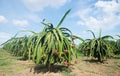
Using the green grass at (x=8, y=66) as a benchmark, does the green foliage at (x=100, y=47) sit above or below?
above

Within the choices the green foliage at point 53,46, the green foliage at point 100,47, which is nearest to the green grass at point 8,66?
the green foliage at point 53,46

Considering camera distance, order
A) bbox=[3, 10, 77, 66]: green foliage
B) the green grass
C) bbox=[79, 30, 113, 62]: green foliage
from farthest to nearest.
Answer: bbox=[79, 30, 113, 62]: green foliage
the green grass
bbox=[3, 10, 77, 66]: green foliage

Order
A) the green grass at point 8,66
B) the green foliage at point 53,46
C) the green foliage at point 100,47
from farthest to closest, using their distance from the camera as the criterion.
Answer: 1. the green foliage at point 100,47
2. the green grass at point 8,66
3. the green foliage at point 53,46

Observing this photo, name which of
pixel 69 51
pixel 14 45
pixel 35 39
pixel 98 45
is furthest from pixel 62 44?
pixel 14 45

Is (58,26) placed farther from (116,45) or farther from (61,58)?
(116,45)

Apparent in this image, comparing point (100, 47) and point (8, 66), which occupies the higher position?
point (100, 47)

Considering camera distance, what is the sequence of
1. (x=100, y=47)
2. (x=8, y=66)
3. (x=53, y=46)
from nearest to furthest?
(x=53, y=46), (x=8, y=66), (x=100, y=47)

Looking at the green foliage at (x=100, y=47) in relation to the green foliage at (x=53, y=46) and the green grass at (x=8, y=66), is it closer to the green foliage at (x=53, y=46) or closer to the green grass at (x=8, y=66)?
the green foliage at (x=53, y=46)

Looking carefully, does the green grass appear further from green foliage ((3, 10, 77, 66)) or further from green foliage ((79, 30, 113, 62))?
green foliage ((79, 30, 113, 62))

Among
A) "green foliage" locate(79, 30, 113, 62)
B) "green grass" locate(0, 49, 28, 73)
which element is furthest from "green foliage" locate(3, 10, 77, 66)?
"green foliage" locate(79, 30, 113, 62)

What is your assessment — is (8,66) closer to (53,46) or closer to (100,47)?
(53,46)

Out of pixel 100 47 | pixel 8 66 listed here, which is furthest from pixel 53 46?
pixel 100 47

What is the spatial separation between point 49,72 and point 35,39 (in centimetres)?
192

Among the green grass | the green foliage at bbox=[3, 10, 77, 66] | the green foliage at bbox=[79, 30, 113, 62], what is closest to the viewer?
the green foliage at bbox=[3, 10, 77, 66]
